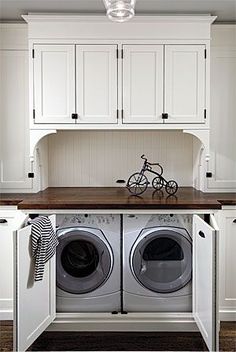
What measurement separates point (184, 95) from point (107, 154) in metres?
0.86

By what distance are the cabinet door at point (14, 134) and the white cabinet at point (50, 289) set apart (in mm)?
774

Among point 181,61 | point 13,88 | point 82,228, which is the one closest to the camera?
point 82,228

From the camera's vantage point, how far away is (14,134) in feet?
10.8

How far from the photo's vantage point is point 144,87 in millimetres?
3012

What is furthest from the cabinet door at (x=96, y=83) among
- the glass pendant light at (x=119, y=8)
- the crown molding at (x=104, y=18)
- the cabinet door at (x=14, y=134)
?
the glass pendant light at (x=119, y=8)

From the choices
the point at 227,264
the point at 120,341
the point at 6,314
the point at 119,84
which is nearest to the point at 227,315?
the point at 227,264

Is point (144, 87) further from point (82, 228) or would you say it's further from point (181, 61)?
point (82, 228)

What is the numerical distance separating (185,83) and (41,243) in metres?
1.63

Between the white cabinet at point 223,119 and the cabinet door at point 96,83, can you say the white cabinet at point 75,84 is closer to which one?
the cabinet door at point 96,83

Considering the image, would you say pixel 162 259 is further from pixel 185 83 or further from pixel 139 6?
pixel 139 6

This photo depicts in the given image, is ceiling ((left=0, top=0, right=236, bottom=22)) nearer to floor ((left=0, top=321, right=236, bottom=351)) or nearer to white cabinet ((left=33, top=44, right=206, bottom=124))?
white cabinet ((left=33, top=44, right=206, bottom=124))

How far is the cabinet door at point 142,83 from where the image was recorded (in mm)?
2994

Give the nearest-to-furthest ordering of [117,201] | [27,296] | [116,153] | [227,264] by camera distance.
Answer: [27,296]
[117,201]
[227,264]
[116,153]

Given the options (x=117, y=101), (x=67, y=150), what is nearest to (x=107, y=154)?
(x=67, y=150)
